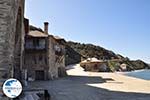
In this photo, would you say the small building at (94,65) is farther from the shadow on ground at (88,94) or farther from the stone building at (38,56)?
the shadow on ground at (88,94)

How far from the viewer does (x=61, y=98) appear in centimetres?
1758

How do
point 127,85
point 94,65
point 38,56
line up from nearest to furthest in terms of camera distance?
point 127,85 < point 38,56 < point 94,65

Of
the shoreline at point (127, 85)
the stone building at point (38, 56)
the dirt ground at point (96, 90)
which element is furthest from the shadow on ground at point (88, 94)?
the stone building at point (38, 56)

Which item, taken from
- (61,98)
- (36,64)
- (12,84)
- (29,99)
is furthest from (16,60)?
(36,64)

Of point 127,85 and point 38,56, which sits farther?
point 38,56

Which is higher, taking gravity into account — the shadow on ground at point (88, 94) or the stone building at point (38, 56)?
the stone building at point (38, 56)

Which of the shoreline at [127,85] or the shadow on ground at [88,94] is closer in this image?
the shadow on ground at [88,94]

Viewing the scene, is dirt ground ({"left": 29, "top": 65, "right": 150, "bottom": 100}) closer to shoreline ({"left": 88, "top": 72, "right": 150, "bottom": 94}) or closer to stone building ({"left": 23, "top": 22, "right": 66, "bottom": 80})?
shoreline ({"left": 88, "top": 72, "right": 150, "bottom": 94})

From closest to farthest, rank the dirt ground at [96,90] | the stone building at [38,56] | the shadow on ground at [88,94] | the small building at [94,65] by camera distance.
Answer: the shadow on ground at [88,94] → the dirt ground at [96,90] → the stone building at [38,56] → the small building at [94,65]

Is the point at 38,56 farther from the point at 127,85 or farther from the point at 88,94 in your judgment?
the point at 88,94

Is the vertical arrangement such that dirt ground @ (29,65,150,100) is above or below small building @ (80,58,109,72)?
below

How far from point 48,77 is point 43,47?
15.2ft

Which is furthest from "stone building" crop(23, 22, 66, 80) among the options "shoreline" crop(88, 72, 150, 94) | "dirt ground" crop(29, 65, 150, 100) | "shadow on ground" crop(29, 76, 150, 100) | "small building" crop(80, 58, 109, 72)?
"small building" crop(80, 58, 109, 72)

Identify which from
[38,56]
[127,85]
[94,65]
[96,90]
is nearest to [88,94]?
[96,90]
